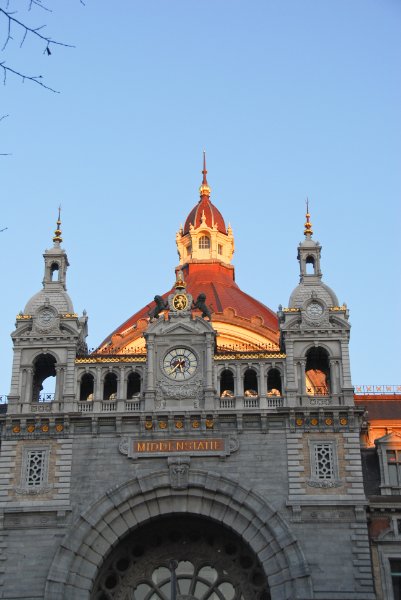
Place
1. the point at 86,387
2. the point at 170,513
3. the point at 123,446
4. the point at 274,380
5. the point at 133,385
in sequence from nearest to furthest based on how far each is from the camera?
the point at 170,513 < the point at 123,446 < the point at 274,380 < the point at 133,385 < the point at 86,387

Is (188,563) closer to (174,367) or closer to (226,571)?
(226,571)

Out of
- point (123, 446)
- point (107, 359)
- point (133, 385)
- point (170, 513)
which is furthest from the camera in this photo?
point (133, 385)

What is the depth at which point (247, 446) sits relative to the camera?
1646 inches

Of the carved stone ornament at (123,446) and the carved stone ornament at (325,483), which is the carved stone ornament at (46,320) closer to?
the carved stone ornament at (123,446)

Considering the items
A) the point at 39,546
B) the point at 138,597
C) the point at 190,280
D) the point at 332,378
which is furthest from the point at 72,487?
the point at 190,280

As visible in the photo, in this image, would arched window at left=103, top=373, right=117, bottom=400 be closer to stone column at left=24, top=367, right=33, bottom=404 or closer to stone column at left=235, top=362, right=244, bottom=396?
stone column at left=24, top=367, right=33, bottom=404

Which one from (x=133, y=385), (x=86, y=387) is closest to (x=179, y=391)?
(x=133, y=385)

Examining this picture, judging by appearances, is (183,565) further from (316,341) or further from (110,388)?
(316,341)

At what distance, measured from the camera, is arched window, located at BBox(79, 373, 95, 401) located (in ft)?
146

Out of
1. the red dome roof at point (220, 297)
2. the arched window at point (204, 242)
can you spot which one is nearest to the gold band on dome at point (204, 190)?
the arched window at point (204, 242)

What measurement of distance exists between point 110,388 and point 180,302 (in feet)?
19.4

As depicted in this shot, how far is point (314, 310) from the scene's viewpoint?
45.2m

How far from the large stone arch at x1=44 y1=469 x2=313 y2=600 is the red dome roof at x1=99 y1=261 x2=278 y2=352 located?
16.9 meters

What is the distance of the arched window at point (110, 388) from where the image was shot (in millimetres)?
45156
